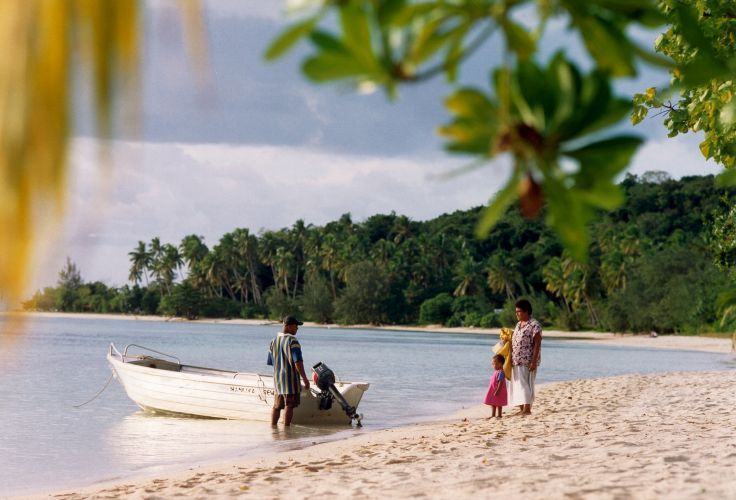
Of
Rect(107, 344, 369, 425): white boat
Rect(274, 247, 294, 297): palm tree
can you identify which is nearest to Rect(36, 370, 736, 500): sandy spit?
Rect(107, 344, 369, 425): white boat

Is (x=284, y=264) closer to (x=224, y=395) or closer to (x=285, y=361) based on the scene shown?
(x=224, y=395)

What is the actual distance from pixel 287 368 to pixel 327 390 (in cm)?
139

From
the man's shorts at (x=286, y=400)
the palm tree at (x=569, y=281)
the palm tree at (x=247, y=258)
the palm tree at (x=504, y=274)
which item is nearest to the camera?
the man's shorts at (x=286, y=400)

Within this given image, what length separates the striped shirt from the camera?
1109 cm

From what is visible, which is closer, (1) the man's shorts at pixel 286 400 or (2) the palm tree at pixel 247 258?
(1) the man's shorts at pixel 286 400

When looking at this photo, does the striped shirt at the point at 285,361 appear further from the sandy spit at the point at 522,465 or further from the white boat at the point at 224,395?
the sandy spit at the point at 522,465

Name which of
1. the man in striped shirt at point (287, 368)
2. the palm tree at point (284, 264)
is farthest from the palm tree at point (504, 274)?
the man in striped shirt at point (287, 368)

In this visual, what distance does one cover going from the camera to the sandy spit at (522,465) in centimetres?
543

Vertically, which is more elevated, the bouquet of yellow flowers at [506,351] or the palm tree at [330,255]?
the palm tree at [330,255]

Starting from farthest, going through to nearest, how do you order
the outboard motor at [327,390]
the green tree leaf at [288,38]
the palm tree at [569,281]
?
the palm tree at [569,281], the outboard motor at [327,390], the green tree leaf at [288,38]

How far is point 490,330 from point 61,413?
58.2 m

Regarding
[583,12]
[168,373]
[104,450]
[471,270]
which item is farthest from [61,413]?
[471,270]

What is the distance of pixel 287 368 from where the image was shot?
11531 millimetres

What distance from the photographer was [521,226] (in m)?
78.2
